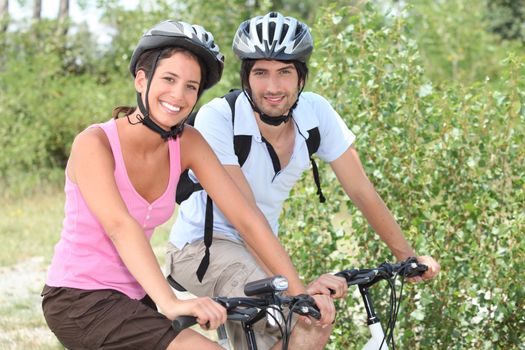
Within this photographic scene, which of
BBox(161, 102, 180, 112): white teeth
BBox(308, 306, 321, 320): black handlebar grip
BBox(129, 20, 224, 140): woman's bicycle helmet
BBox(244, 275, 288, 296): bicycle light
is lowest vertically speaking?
BBox(308, 306, 321, 320): black handlebar grip

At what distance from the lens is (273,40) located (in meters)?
4.18

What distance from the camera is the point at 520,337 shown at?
5570 millimetres

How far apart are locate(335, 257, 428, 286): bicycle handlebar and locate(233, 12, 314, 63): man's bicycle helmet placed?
0.98 meters

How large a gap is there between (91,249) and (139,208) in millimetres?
204

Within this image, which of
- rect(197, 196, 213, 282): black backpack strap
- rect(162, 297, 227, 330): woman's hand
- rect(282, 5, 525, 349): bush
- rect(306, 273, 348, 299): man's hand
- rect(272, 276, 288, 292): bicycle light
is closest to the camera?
rect(162, 297, 227, 330): woman's hand

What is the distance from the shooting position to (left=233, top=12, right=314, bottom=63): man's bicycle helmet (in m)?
4.17

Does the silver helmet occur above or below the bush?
above

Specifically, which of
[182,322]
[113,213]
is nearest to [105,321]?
[113,213]

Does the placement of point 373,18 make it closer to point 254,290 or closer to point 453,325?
point 453,325

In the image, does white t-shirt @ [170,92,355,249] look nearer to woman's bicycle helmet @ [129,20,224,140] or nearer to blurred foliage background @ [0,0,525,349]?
woman's bicycle helmet @ [129,20,224,140]

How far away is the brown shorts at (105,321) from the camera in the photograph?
128 inches

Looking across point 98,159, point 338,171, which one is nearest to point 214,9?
point 338,171

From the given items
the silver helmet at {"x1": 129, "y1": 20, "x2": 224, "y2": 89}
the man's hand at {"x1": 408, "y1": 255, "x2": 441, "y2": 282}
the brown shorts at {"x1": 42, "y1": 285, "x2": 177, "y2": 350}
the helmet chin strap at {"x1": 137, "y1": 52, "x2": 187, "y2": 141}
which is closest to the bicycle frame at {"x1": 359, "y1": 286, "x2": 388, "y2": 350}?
the man's hand at {"x1": 408, "y1": 255, "x2": 441, "y2": 282}

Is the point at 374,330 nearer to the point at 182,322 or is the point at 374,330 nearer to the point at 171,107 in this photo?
the point at 182,322
